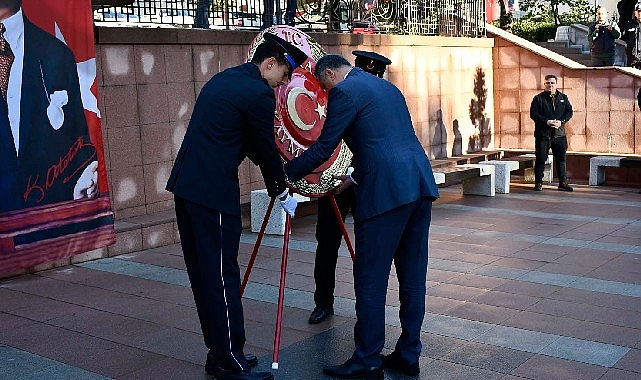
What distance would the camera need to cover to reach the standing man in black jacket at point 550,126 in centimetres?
1238

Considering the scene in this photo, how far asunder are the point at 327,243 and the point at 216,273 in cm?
148

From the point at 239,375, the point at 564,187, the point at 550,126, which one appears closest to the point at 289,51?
the point at 239,375

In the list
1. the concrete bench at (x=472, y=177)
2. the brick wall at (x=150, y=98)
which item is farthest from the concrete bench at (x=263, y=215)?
the concrete bench at (x=472, y=177)

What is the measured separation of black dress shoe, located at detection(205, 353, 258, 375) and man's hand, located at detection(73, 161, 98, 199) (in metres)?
3.24

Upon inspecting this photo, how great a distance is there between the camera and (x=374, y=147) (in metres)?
4.63

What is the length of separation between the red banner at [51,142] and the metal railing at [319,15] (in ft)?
4.29

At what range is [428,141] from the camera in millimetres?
13445

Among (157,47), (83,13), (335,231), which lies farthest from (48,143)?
(335,231)

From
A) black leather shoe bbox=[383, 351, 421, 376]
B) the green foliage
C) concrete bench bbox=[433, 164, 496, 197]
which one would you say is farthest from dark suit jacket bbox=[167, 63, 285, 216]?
the green foliage

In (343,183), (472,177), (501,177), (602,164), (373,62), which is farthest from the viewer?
(602,164)

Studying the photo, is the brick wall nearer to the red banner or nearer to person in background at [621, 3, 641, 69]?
the red banner

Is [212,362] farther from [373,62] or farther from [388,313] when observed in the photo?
[373,62]

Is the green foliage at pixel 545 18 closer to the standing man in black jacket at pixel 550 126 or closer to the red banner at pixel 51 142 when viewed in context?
the standing man in black jacket at pixel 550 126

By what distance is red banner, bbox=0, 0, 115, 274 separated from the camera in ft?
22.7
